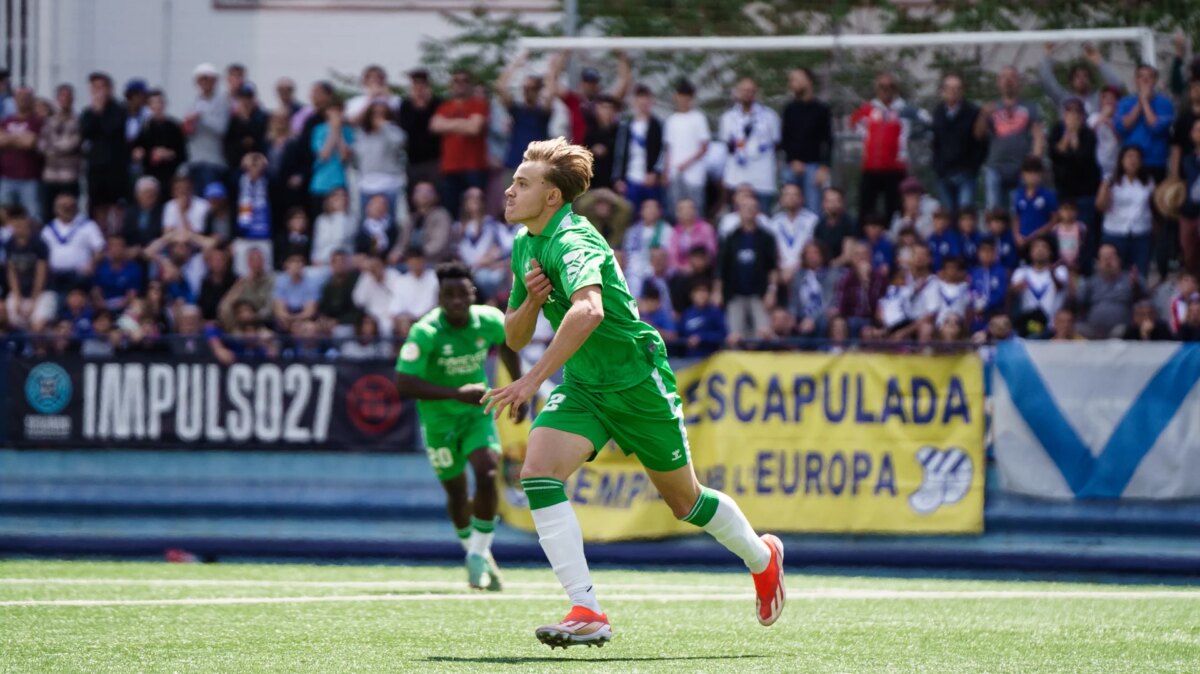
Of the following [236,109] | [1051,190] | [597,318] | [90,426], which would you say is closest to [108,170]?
[236,109]

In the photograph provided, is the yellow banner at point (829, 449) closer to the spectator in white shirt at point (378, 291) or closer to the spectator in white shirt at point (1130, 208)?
the spectator in white shirt at point (1130, 208)

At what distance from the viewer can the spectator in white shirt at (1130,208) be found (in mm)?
16125

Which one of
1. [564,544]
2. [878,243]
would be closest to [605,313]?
[564,544]

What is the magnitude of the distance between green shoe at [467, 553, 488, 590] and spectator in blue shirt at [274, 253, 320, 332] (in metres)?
6.14

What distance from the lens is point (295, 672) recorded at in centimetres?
679

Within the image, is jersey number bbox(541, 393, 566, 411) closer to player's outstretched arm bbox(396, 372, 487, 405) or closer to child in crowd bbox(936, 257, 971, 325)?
player's outstretched arm bbox(396, 372, 487, 405)

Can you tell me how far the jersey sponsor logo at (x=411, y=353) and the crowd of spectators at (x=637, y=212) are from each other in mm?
3352

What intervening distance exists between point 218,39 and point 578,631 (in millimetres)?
18980

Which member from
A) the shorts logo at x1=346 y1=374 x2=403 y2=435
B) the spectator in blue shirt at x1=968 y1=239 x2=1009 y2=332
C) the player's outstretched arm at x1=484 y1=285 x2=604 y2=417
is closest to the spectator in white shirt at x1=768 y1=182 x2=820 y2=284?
the spectator in blue shirt at x1=968 y1=239 x2=1009 y2=332

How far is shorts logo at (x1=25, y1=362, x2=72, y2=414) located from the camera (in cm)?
1515

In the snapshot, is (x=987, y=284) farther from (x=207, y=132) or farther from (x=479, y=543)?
(x=207, y=132)

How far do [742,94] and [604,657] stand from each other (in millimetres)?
10867

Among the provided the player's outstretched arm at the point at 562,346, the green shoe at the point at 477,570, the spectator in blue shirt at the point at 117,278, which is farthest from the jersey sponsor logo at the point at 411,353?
the spectator in blue shirt at the point at 117,278

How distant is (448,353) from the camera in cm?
1156
